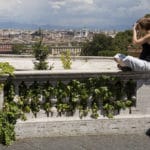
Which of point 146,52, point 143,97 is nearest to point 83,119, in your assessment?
point 143,97

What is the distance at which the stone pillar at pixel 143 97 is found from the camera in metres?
8.05

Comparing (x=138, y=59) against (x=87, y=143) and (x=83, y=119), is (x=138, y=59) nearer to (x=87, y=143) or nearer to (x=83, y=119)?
(x=83, y=119)

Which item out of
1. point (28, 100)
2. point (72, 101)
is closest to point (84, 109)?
point (72, 101)

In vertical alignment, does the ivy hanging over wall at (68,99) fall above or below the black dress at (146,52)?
below

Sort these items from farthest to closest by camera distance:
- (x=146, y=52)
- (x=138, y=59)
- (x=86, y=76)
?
(x=146, y=52), (x=138, y=59), (x=86, y=76)

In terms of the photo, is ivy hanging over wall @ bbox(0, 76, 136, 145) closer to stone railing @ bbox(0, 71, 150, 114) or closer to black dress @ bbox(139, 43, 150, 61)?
stone railing @ bbox(0, 71, 150, 114)

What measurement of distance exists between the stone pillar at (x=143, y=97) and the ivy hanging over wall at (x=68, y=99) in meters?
0.08

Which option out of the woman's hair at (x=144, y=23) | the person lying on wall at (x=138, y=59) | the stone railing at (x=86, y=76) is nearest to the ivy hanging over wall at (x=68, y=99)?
the stone railing at (x=86, y=76)

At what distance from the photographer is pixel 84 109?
7.91 m

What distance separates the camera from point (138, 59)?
796 cm

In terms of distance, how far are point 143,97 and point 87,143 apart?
50.9 inches

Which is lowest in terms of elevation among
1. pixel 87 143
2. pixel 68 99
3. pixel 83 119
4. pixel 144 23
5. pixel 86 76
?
pixel 87 143

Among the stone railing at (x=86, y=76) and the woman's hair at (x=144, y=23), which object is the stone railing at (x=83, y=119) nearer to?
the stone railing at (x=86, y=76)

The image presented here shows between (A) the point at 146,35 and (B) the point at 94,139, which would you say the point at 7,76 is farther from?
(A) the point at 146,35
